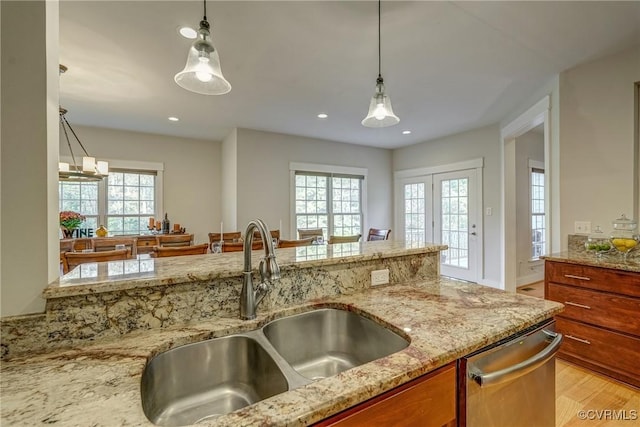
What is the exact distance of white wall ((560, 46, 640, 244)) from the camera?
2.35 meters

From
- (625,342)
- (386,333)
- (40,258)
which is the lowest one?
(625,342)

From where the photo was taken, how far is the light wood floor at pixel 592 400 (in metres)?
1.71

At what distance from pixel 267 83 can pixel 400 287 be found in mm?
2497

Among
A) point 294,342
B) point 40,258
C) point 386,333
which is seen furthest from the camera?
point 294,342

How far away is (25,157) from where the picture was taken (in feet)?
2.75

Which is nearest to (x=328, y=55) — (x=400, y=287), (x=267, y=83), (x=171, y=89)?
(x=267, y=83)

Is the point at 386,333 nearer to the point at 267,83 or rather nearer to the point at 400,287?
the point at 400,287

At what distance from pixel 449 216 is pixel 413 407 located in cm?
489

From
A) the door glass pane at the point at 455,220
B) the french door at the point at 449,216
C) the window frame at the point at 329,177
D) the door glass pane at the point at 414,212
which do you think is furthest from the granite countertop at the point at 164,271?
the door glass pane at the point at 414,212

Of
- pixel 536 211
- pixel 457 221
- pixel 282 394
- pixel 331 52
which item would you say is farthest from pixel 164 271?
pixel 536 211

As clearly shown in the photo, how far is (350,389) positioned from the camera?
662 mm

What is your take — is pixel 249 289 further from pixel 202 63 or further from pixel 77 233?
pixel 77 233

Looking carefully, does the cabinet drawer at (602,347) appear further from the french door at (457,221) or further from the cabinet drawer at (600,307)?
the french door at (457,221)

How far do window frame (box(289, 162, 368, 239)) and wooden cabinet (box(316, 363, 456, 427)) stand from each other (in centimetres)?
426
